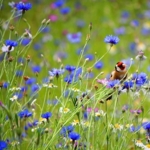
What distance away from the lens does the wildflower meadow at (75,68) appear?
183 centimetres

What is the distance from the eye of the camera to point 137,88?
195 centimetres

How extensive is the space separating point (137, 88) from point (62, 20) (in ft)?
11.0

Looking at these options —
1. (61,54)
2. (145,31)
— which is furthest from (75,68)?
(145,31)

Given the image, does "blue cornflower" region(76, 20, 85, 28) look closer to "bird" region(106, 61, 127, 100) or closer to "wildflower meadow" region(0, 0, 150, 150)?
"wildflower meadow" region(0, 0, 150, 150)

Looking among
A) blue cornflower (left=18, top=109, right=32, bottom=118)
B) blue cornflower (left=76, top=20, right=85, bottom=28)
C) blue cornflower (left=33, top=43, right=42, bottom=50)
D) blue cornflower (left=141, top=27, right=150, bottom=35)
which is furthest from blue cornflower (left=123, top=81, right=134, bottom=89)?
blue cornflower (left=76, top=20, right=85, bottom=28)

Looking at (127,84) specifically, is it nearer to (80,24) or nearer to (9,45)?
(9,45)

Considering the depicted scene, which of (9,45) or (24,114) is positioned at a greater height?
(9,45)

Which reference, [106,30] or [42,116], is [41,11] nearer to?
[106,30]

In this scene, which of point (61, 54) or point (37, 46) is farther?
point (37, 46)

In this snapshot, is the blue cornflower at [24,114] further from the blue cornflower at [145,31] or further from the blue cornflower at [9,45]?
the blue cornflower at [145,31]

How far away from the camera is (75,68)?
2059 mm

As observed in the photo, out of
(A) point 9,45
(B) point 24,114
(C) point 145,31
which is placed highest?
(A) point 9,45

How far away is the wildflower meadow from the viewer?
1.83 metres

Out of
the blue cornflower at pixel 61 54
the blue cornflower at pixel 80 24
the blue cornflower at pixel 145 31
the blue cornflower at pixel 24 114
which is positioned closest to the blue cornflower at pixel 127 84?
the blue cornflower at pixel 24 114
